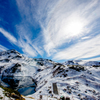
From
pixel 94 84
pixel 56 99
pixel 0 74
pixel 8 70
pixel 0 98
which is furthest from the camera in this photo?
pixel 8 70

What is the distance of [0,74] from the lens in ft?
200

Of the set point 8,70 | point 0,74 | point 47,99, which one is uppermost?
point 8,70

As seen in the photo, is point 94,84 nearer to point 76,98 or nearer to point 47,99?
point 76,98

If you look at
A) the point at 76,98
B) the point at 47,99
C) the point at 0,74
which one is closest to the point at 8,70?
the point at 0,74

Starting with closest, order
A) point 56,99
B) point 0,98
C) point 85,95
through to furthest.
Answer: point 0,98 < point 56,99 < point 85,95

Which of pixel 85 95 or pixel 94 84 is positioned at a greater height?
pixel 94 84

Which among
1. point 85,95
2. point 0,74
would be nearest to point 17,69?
point 0,74

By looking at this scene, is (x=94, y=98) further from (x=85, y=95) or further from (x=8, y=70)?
(x=8, y=70)

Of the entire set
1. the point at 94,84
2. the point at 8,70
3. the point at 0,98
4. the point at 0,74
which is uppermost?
the point at 8,70

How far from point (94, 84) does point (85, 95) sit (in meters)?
6.59

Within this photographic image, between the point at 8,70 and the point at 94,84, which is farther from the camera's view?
the point at 8,70

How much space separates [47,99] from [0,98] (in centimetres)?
913

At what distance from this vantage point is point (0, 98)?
6328mm

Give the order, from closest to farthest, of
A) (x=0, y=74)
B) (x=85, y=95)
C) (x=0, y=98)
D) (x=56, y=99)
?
(x=0, y=98)
(x=56, y=99)
(x=85, y=95)
(x=0, y=74)
